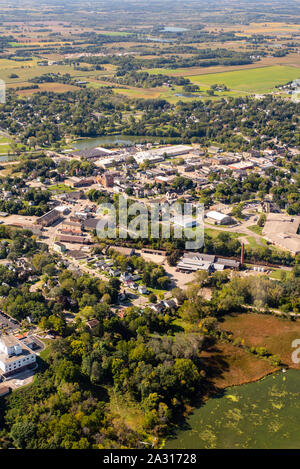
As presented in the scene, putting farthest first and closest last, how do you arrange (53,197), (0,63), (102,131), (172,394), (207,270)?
(0,63)
(102,131)
(53,197)
(207,270)
(172,394)

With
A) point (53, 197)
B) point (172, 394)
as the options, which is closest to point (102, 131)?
point (53, 197)

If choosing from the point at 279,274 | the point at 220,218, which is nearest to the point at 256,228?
the point at 220,218

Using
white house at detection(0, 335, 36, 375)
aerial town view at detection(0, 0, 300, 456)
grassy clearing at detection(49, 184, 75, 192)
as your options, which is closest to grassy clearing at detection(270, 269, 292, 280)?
aerial town view at detection(0, 0, 300, 456)

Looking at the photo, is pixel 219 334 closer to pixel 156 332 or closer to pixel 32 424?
pixel 156 332

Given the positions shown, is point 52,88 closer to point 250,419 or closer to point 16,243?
point 16,243

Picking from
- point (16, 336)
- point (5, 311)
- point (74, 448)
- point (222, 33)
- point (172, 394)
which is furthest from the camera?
point (222, 33)

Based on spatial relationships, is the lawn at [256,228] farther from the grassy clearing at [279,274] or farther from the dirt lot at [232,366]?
the dirt lot at [232,366]
